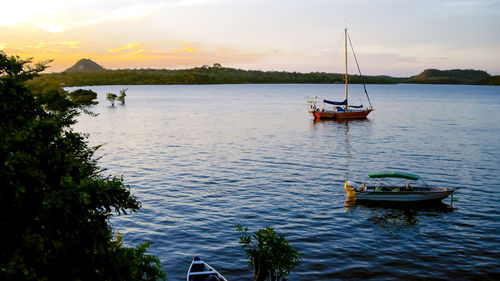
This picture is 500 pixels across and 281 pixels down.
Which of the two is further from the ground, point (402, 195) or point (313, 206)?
point (402, 195)

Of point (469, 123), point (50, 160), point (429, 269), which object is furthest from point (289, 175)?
point (469, 123)

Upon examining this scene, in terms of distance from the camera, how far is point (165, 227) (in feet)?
93.0

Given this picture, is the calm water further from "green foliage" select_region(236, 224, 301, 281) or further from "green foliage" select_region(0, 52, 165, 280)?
"green foliage" select_region(0, 52, 165, 280)

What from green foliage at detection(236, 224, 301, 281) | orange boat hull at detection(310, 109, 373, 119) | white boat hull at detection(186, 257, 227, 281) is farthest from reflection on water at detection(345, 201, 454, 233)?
orange boat hull at detection(310, 109, 373, 119)

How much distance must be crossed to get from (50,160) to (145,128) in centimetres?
8125

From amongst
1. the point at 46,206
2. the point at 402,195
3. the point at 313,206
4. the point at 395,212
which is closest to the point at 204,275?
the point at 46,206

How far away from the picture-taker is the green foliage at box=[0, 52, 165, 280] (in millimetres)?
9766

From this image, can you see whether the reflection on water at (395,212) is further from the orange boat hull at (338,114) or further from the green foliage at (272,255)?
the orange boat hull at (338,114)

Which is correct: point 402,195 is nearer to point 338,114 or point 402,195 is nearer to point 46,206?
point 46,206

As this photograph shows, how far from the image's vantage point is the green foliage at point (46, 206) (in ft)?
32.0

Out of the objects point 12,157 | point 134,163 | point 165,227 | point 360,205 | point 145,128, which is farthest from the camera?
point 145,128

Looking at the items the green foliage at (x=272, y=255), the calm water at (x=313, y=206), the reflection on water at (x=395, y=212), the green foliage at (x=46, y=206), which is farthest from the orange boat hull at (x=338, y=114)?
the green foliage at (x=46, y=206)

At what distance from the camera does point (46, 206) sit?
32.3ft

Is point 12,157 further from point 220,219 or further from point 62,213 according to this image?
point 220,219
